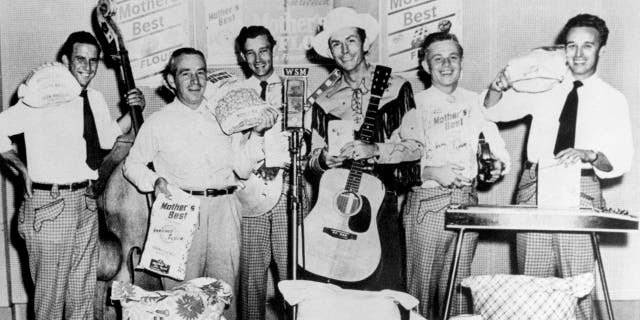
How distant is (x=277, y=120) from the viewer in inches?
160

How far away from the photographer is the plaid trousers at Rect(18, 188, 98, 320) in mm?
3885

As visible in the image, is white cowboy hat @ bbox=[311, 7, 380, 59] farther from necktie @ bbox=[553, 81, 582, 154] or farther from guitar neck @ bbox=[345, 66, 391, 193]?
necktie @ bbox=[553, 81, 582, 154]

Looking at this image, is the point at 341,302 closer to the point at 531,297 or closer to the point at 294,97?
the point at 531,297

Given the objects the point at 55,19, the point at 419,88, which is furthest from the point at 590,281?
the point at 55,19

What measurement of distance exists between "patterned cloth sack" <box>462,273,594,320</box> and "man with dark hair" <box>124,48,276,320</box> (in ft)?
4.99

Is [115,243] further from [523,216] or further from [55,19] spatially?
[523,216]

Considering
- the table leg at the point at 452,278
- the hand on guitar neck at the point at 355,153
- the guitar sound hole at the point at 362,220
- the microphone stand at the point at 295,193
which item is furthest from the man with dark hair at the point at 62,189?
the table leg at the point at 452,278

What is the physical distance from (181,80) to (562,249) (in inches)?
97.3

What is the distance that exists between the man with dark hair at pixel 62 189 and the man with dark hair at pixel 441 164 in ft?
6.01

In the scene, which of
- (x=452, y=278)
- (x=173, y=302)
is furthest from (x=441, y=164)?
(x=173, y=302)

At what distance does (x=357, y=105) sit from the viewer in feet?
13.1

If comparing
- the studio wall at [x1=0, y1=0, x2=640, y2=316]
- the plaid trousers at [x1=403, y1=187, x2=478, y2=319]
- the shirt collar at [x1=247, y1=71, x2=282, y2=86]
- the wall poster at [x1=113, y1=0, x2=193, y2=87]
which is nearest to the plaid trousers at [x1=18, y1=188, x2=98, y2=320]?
the studio wall at [x1=0, y1=0, x2=640, y2=316]

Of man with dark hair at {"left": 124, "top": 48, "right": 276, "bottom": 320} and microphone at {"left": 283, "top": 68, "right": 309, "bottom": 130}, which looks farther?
microphone at {"left": 283, "top": 68, "right": 309, "bottom": 130}

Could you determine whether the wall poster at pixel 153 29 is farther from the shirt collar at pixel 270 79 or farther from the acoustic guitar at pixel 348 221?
the acoustic guitar at pixel 348 221
